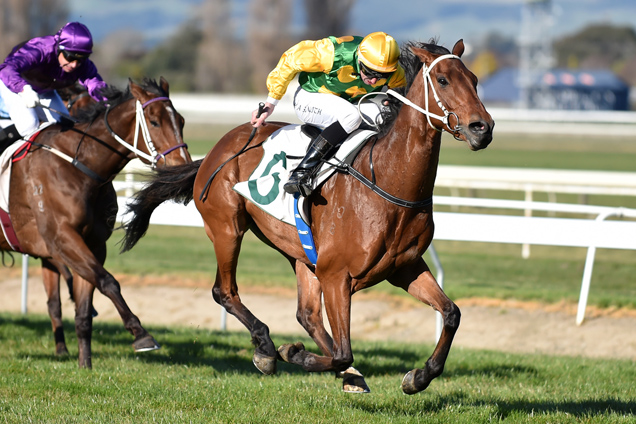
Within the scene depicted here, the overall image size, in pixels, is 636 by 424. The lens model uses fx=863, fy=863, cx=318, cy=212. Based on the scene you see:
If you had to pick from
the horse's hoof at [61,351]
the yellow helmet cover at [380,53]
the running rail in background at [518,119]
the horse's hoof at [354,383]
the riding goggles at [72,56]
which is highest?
the yellow helmet cover at [380,53]

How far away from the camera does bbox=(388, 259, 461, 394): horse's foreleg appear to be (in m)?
4.08

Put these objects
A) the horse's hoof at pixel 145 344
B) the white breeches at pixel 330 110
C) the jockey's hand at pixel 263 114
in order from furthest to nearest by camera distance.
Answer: the horse's hoof at pixel 145 344
the jockey's hand at pixel 263 114
the white breeches at pixel 330 110

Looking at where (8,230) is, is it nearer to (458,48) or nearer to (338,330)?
(338,330)

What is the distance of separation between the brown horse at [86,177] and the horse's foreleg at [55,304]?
51cm

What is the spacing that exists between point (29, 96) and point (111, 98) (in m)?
0.59

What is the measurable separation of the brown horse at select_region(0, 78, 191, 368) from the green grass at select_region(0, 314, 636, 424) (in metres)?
0.57

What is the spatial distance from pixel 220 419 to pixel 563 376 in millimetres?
2454

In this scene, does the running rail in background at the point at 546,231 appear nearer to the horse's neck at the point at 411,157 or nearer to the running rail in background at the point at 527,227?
the running rail in background at the point at 527,227

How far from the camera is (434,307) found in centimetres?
430

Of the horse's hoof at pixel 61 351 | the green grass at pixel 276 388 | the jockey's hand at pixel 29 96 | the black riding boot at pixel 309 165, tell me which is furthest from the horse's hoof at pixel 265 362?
the jockey's hand at pixel 29 96

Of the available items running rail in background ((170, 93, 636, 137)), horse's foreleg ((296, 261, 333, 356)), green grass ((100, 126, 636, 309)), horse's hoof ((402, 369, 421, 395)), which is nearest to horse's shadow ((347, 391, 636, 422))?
horse's hoof ((402, 369, 421, 395))

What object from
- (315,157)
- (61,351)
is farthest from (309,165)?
(61,351)

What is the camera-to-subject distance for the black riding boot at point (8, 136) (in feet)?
19.6

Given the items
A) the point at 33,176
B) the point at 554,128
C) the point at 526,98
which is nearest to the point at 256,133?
the point at 33,176
